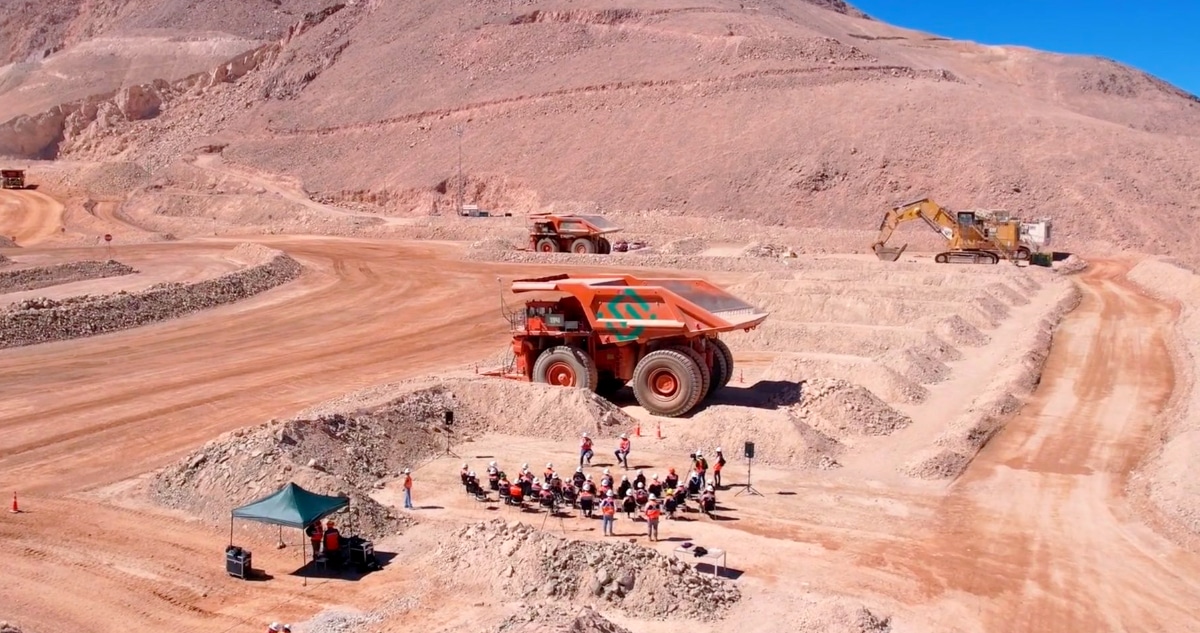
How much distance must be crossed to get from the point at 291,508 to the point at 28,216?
56229 millimetres

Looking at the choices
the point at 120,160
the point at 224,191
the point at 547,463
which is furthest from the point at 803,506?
the point at 120,160

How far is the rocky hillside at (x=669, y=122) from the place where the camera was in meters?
55.9

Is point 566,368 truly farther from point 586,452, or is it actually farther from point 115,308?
point 115,308

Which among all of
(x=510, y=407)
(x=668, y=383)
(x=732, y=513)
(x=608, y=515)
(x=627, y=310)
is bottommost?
(x=732, y=513)

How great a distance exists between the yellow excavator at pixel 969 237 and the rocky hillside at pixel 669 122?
7.82 m

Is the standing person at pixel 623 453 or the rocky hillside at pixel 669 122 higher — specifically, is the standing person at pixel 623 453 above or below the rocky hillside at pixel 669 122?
below

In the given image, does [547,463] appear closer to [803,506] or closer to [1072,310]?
[803,506]

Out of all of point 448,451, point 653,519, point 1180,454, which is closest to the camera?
point 653,519

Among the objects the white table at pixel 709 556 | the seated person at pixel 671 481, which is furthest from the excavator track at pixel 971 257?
the white table at pixel 709 556

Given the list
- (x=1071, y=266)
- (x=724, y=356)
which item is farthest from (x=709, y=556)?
(x=1071, y=266)

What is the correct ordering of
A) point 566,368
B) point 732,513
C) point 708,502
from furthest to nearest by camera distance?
1. point 566,368
2. point 732,513
3. point 708,502

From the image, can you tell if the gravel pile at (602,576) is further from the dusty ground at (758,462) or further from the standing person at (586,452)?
the standing person at (586,452)

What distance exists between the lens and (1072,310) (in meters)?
36.2

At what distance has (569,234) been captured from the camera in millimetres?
47906
